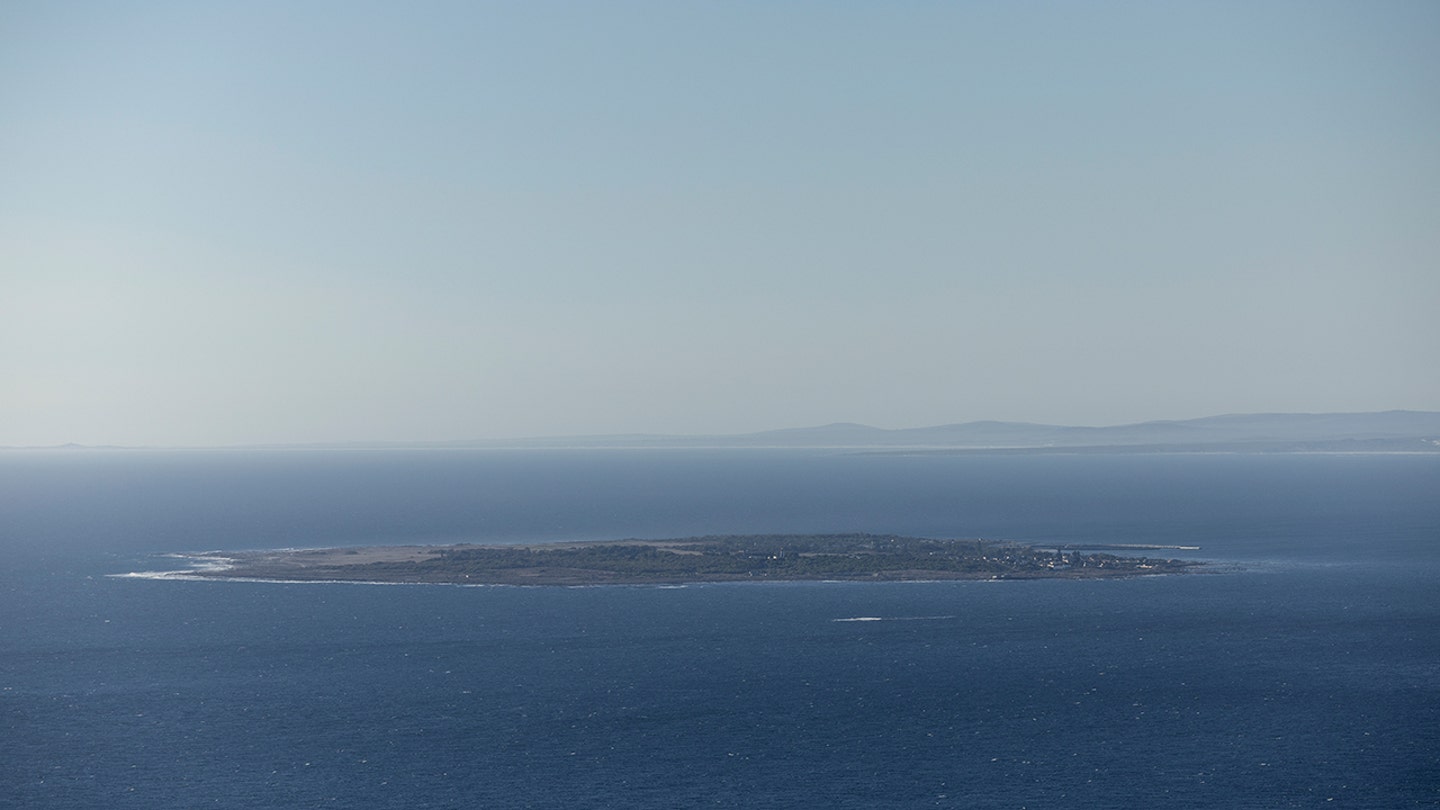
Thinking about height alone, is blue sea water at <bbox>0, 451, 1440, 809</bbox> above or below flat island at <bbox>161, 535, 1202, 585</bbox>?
below

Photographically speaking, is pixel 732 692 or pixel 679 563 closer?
pixel 732 692

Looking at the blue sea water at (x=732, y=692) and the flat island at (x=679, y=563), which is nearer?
the blue sea water at (x=732, y=692)

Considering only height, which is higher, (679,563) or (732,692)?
(679,563)

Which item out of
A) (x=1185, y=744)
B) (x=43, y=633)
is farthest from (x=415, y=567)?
(x=1185, y=744)

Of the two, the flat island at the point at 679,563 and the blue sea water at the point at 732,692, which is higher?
the flat island at the point at 679,563
